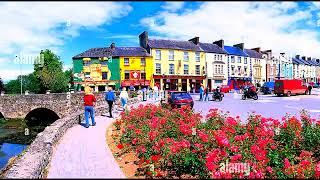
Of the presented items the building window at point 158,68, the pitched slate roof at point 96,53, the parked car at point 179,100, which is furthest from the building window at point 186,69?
the parked car at point 179,100

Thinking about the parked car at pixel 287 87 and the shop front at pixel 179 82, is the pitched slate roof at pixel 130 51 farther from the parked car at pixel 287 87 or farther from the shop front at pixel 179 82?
the parked car at pixel 287 87

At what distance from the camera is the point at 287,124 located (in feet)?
34.9

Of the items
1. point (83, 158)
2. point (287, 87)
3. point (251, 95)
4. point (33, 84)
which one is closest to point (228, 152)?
point (83, 158)

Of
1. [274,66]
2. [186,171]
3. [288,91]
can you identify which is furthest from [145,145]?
[274,66]

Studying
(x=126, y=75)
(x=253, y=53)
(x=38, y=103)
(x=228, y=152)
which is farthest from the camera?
(x=253, y=53)

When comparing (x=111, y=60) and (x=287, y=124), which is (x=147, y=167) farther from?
(x=111, y=60)

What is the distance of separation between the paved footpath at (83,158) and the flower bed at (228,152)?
0.70 meters

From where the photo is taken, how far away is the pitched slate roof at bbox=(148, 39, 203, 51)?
2271 inches

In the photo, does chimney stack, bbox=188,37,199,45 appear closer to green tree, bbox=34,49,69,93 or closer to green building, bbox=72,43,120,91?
green building, bbox=72,43,120,91

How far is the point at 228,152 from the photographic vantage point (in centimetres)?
796

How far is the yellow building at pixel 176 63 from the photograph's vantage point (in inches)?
2253

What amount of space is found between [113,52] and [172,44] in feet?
37.3

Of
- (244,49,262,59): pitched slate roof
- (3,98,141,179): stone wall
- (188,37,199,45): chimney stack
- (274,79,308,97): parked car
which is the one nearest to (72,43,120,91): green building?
(188,37,199,45): chimney stack

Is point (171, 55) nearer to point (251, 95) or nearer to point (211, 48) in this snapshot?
point (211, 48)
